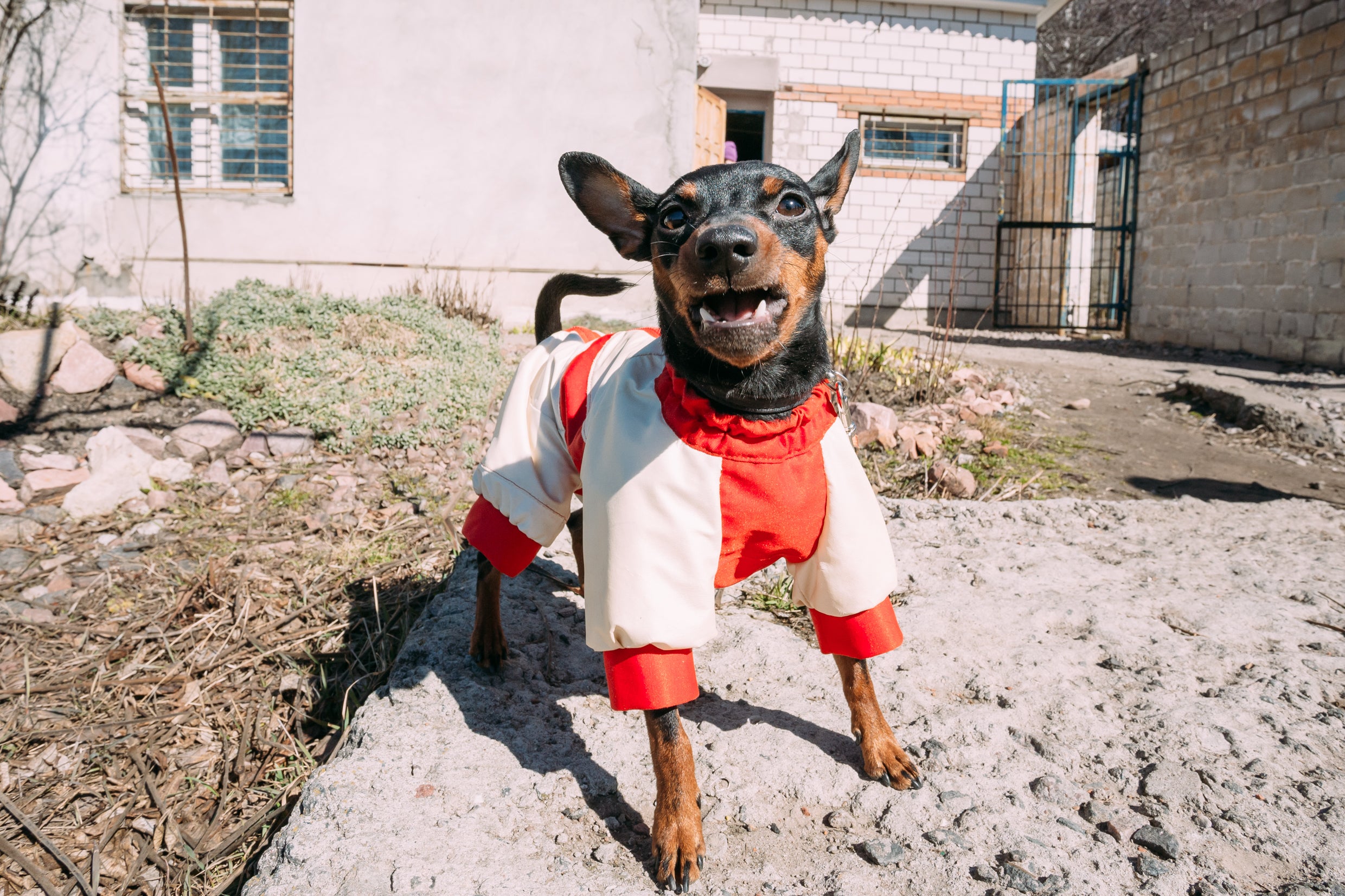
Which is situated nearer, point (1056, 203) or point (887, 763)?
point (887, 763)

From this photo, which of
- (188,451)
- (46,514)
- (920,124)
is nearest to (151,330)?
(188,451)

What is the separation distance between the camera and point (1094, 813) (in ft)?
6.10

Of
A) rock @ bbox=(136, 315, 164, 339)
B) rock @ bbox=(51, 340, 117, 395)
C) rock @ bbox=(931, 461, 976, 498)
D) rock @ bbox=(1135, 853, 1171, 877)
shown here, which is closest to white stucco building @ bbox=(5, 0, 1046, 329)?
rock @ bbox=(136, 315, 164, 339)

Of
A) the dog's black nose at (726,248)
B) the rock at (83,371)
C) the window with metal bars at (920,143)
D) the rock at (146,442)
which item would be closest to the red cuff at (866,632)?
the dog's black nose at (726,248)

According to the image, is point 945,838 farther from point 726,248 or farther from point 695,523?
point 726,248

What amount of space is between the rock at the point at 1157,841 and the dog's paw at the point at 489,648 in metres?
1.66

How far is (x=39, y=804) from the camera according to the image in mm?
2238

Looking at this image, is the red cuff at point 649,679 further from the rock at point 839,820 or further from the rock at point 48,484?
the rock at point 48,484

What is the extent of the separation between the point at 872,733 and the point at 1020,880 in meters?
0.45

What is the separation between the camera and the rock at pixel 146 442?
450cm

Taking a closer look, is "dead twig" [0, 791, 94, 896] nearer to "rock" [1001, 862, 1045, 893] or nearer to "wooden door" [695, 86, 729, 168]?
"rock" [1001, 862, 1045, 893]

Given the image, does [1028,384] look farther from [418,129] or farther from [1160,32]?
[1160,32]

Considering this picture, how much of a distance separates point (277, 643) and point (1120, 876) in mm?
2611

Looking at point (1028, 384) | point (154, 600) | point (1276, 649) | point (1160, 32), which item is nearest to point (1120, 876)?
point (1276, 649)
